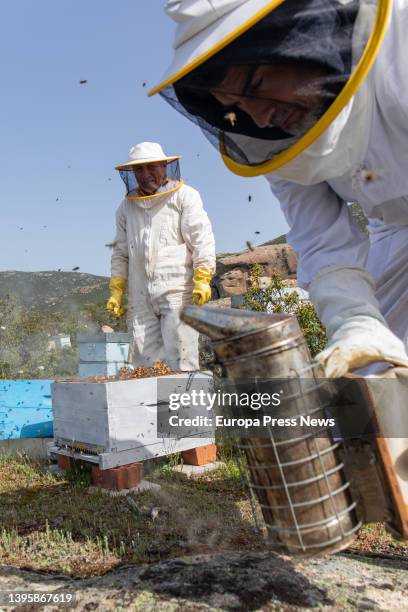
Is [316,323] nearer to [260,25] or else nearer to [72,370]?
[260,25]

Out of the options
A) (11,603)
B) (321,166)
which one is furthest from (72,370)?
(321,166)

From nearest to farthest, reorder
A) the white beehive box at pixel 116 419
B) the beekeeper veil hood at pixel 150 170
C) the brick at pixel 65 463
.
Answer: the white beehive box at pixel 116 419, the brick at pixel 65 463, the beekeeper veil hood at pixel 150 170

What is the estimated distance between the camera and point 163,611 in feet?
5.47

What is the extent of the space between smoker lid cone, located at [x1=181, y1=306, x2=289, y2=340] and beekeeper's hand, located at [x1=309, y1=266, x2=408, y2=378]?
6.6 inches

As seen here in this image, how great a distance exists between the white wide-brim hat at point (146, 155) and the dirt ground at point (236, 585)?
344 cm

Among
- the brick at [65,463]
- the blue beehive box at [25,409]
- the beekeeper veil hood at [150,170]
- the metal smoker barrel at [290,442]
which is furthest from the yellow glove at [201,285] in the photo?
the metal smoker barrel at [290,442]

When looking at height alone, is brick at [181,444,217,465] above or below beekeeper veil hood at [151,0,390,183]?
below

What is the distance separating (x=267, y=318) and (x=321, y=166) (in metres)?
0.55

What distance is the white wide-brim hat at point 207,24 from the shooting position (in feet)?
4.21

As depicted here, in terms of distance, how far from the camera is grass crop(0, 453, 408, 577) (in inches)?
94.3

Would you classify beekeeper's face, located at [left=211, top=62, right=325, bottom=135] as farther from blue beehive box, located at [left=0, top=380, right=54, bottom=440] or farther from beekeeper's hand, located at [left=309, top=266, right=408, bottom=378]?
blue beehive box, located at [left=0, top=380, right=54, bottom=440]

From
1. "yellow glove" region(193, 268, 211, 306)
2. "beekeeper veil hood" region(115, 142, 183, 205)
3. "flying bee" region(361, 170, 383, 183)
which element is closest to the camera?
"flying bee" region(361, 170, 383, 183)

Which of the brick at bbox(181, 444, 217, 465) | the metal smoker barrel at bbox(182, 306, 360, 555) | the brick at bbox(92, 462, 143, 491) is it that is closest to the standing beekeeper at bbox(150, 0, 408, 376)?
the metal smoker barrel at bbox(182, 306, 360, 555)

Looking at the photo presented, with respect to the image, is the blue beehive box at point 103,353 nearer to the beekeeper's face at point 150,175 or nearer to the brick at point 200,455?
the beekeeper's face at point 150,175
